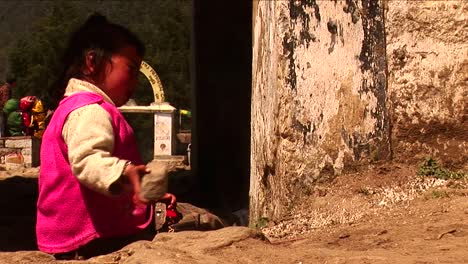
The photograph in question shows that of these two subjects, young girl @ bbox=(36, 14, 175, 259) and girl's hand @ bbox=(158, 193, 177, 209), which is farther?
girl's hand @ bbox=(158, 193, 177, 209)

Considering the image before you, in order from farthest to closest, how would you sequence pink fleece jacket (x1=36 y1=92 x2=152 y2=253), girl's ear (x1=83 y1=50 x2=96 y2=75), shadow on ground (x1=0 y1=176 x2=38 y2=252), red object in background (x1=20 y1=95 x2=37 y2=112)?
red object in background (x1=20 y1=95 x2=37 y2=112)
shadow on ground (x1=0 y1=176 x2=38 y2=252)
girl's ear (x1=83 y1=50 x2=96 y2=75)
pink fleece jacket (x1=36 y1=92 x2=152 y2=253)

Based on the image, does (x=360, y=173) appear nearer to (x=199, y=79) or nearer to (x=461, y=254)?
(x=461, y=254)

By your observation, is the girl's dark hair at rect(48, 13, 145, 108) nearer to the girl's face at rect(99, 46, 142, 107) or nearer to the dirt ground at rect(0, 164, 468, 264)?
the girl's face at rect(99, 46, 142, 107)

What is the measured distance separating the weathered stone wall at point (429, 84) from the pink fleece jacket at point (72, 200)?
2.02m

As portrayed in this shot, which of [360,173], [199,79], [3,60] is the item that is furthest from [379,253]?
[3,60]

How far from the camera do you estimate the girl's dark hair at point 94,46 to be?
135 inches

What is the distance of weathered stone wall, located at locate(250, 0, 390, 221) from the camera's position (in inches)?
189

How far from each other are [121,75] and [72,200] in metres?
0.49

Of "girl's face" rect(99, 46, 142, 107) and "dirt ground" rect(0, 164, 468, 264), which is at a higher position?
"girl's face" rect(99, 46, 142, 107)

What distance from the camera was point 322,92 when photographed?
483cm

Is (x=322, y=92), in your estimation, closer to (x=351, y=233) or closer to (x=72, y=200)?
(x=351, y=233)

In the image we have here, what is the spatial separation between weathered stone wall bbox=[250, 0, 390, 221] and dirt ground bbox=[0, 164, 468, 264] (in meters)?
0.12

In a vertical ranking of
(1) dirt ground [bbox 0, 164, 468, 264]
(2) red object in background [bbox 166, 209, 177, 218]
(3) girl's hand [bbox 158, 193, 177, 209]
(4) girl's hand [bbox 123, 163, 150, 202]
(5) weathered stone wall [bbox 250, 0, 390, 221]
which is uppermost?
(5) weathered stone wall [bbox 250, 0, 390, 221]

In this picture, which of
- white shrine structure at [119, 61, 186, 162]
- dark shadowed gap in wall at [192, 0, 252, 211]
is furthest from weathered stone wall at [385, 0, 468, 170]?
white shrine structure at [119, 61, 186, 162]
